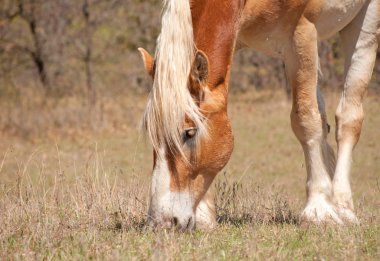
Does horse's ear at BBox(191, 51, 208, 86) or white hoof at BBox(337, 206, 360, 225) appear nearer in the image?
horse's ear at BBox(191, 51, 208, 86)

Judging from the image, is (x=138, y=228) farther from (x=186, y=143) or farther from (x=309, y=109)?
(x=309, y=109)

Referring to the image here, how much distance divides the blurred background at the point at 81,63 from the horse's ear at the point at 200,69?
1063 cm

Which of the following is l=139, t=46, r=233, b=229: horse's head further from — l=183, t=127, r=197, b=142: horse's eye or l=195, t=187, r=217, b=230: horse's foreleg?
l=195, t=187, r=217, b=230: horse's foreleg

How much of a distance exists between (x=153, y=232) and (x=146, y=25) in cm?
1515

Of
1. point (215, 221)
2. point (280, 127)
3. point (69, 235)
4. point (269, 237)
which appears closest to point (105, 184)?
point (215, 221)

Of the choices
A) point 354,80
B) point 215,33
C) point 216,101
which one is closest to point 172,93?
point 216,101

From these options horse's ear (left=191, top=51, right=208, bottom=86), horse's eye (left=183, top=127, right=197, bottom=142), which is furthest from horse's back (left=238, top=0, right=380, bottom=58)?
horse's eye (left=183, top=127, right=197, bottom=142)

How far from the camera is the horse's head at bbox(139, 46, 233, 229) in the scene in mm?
4160

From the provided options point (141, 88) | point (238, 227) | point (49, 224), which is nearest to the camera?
point (49, 224)

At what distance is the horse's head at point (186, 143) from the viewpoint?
4.16 m

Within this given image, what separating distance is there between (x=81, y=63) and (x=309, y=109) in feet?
43.3

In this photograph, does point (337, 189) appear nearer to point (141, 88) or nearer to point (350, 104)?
point (350, 104)

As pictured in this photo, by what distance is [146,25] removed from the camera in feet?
62.0

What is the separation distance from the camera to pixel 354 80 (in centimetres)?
596
